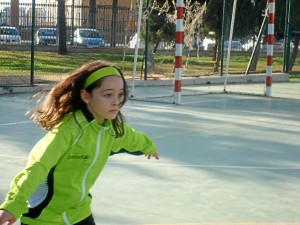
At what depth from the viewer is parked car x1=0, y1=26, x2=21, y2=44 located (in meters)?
20.7

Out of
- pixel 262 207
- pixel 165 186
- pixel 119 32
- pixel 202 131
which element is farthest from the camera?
pixel 119 32

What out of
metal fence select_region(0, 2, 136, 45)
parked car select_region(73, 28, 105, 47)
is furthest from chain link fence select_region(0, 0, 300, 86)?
parked car select_region(73, 28, 105, 47)

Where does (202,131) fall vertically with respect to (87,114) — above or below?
below

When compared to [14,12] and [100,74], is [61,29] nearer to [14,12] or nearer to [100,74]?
[14,12]

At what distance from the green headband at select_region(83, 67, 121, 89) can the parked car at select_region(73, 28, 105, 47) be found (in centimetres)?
1977

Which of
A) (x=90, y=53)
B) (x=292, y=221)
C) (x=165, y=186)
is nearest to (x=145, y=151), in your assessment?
(x=292, y=221)

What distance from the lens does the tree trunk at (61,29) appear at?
2378cm

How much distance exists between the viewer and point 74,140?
3445 millimetres

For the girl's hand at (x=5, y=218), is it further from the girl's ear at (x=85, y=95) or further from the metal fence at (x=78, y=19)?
the metal fence at (x=78, y=19)

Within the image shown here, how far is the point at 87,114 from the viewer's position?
3.57m

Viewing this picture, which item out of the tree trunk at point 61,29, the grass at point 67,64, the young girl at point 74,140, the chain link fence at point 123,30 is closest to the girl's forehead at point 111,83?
the young girl at point 74,140

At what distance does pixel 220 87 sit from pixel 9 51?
768 centimetres

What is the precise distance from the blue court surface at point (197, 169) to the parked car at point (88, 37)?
1135cm

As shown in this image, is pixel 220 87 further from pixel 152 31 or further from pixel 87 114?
pixel 87 114
